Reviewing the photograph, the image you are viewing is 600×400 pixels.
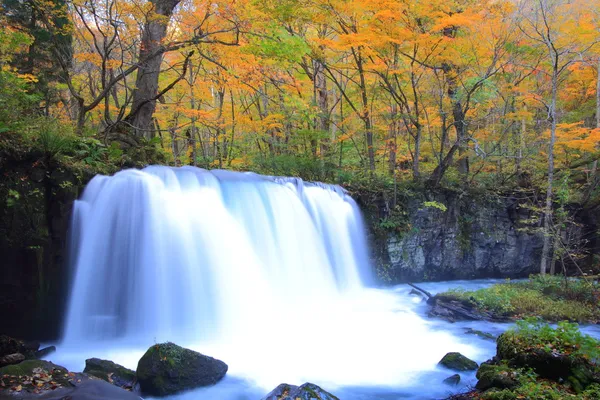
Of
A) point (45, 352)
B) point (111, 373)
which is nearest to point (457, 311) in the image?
point (111, 373)

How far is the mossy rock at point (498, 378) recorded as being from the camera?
4.32m

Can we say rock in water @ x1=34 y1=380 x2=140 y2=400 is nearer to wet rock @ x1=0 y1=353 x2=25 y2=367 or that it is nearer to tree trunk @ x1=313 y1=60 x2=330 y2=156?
wet rock @ x1=0 y1=353 x2=25 y2=367

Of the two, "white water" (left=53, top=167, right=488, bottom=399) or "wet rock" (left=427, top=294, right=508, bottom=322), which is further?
"wet rock" (left=427, top=294, right=508, bottom=322)

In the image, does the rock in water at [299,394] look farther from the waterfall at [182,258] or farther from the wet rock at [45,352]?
the wet rock at [45,352]

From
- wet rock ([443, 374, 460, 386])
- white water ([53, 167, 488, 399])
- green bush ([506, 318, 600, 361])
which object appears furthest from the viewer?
white water ([53, 167, 488, 399])

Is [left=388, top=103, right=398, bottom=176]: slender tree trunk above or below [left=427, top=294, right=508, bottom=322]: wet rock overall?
above

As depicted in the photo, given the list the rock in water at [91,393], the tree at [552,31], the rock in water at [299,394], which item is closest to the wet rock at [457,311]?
the tree at [552,31]

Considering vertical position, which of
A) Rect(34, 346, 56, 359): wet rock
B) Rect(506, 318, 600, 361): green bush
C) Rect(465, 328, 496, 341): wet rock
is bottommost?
Rect(465, 328, 496, 341): wet rock

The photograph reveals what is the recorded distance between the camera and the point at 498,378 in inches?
174

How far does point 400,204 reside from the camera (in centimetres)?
1274

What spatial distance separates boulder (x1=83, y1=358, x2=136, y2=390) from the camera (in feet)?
15.8

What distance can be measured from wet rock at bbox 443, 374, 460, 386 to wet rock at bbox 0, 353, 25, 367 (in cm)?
573

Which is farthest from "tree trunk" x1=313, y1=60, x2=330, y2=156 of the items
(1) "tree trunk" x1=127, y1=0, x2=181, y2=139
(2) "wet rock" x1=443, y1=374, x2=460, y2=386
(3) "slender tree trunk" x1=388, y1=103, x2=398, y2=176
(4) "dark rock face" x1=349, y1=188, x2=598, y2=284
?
(2) "wet rock" x1=443, y1=374, x2=460, y2=386

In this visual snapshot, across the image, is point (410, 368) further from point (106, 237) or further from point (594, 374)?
point (106, 237)
